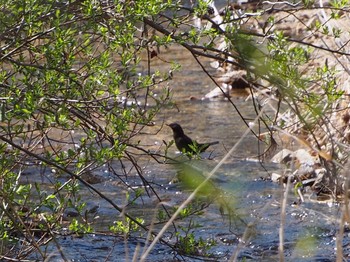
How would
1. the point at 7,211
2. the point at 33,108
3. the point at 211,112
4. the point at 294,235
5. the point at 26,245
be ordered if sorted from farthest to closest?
the point at 211,112 < the point at 294,235 < the point at 26,245 < the point at 7,211 < the point at 33,108

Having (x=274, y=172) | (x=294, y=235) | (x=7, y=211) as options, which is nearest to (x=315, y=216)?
(x=294, y=235)

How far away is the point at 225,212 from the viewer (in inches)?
259

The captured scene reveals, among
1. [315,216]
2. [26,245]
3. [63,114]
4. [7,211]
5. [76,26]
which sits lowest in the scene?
[315,216]

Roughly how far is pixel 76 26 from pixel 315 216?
358 centimetres

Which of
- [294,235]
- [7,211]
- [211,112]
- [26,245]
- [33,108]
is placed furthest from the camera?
[211,112]

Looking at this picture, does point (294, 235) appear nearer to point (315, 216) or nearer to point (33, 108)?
point (315, 216)

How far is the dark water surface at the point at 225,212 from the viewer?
6219 millimetres

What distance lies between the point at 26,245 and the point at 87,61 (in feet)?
3.04

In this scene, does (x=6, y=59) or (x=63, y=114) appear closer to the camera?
(x=63, y=114)

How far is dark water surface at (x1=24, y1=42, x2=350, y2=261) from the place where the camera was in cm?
622

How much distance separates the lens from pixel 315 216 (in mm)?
7172

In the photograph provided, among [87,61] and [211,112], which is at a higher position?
[87,61]

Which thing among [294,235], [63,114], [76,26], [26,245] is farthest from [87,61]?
[294,235]

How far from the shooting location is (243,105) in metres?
10.8
